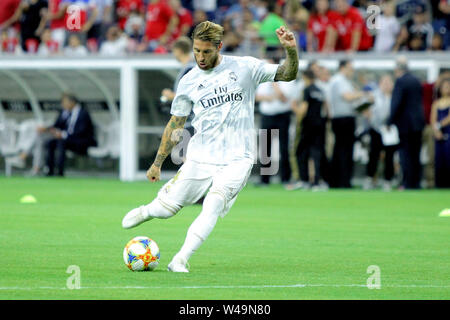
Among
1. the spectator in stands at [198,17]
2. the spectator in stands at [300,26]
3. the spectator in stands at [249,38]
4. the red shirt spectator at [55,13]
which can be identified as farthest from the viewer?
the red shirt spectator at [55,13]

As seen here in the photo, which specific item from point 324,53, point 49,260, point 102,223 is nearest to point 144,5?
point 324,53

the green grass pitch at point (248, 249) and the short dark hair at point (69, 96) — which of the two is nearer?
the green grass pitch at point (248, 249)

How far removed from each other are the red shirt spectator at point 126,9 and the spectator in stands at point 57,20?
1.50 m

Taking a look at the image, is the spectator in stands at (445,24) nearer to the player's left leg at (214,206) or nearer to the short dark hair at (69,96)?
the short dark hair at (69,96)

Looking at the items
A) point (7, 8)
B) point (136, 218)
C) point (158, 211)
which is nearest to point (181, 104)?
point (158, 211)

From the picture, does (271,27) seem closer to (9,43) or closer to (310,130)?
(310,130)

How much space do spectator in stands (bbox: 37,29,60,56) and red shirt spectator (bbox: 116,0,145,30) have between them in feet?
5.87

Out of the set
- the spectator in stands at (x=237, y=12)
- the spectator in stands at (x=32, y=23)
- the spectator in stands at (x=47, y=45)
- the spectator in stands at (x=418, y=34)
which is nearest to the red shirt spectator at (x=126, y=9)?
the spectator in stands at (x=47, y=45)

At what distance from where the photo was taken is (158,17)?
25406mm

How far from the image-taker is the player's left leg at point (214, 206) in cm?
898

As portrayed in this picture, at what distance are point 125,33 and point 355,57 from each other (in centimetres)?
654

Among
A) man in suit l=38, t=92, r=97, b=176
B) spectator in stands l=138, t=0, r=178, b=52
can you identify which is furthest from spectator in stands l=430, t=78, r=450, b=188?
man in suit l=38, t=92, r=97, b=176

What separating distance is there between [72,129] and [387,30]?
8.18m

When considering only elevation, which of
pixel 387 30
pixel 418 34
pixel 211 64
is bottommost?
pixel 211 64
